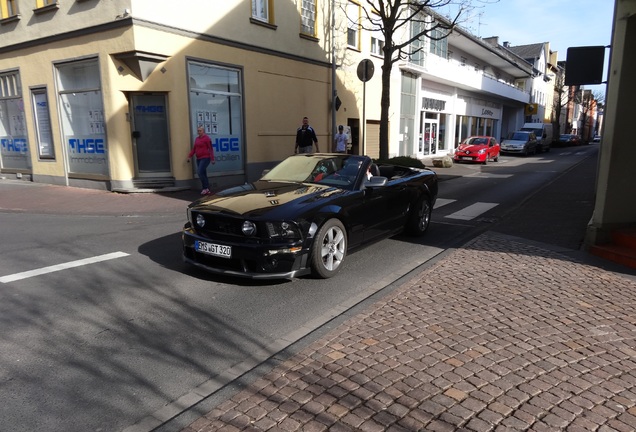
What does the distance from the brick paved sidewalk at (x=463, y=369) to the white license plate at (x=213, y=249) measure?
1614 mm

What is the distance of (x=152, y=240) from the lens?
754cm

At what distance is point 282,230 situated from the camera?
4.95 meters

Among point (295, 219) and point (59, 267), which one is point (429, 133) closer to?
point (295, 219)

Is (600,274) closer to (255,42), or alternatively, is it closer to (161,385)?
(161,385)

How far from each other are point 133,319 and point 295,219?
1880 mm

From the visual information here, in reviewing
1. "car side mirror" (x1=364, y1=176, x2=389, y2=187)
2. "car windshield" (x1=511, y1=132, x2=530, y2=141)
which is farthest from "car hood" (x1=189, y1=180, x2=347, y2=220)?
"car windshield" (x1=511, y1=132, x2=530, y2=141)

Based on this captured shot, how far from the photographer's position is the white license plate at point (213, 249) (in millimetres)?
4986

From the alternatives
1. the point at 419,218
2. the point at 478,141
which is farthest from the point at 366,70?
the point at 478,141

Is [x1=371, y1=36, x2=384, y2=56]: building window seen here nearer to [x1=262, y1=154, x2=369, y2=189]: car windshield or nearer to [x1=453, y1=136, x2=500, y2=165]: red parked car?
[x1=453, y1=136, x2=500, y2=165]: red parked car

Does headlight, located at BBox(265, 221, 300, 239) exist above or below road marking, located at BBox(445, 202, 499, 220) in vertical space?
above

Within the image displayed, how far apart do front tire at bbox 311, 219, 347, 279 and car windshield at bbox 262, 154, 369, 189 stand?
77 centimetres

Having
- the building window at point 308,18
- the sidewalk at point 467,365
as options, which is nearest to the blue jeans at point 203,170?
the building window at point 308,18

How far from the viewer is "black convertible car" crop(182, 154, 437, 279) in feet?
16.1

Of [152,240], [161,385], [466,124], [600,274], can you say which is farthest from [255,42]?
[466,124]
